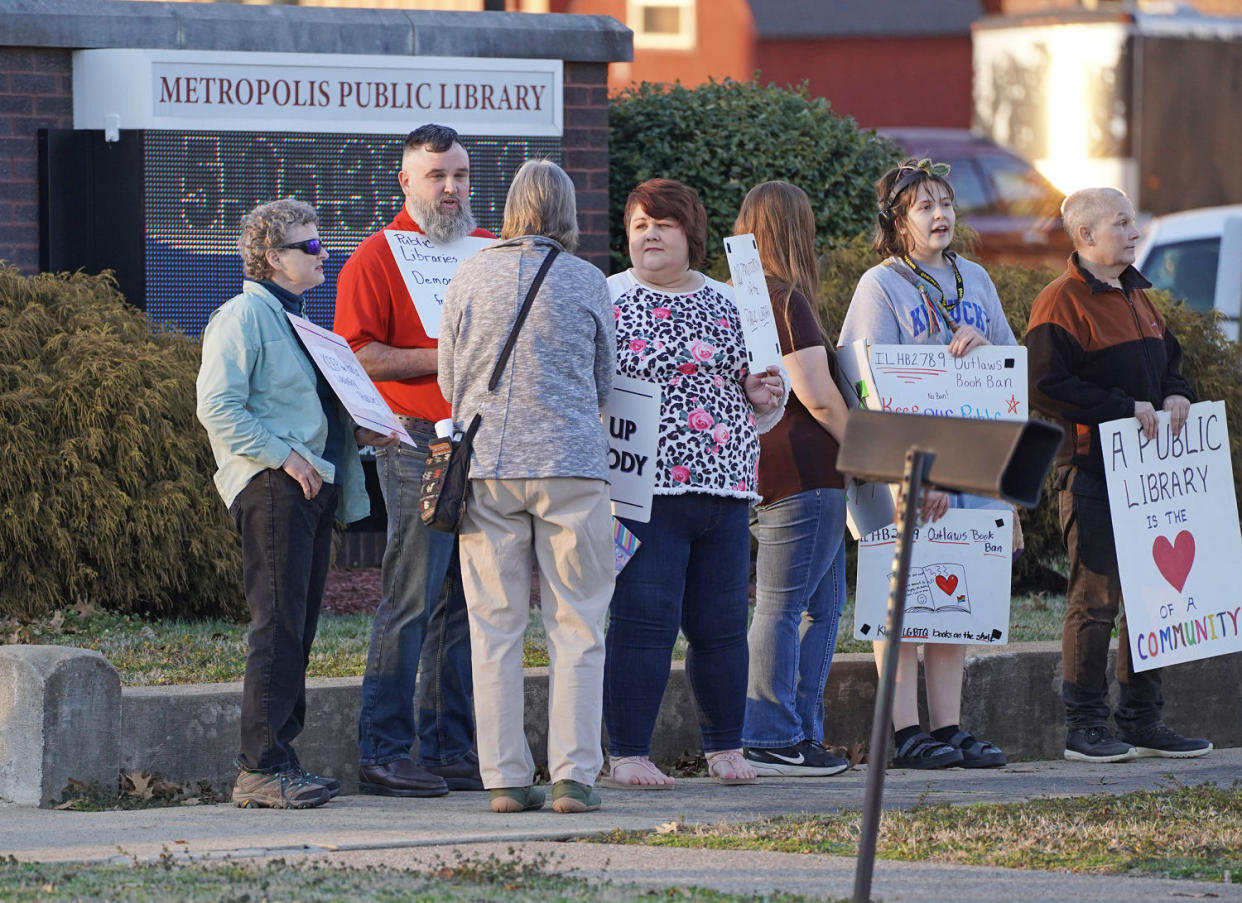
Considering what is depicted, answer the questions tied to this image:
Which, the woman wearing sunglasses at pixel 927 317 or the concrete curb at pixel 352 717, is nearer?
the concrete curb at pixel 352 717

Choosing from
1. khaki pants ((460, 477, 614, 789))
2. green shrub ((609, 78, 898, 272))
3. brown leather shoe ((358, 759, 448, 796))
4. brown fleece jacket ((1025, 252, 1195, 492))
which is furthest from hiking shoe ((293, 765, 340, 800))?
green shrub ((609, 78, 898, 272))

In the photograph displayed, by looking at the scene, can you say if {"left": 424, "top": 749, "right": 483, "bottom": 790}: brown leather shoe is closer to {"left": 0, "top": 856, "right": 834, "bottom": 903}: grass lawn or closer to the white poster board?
the white poster board

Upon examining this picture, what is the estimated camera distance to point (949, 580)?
7.64m

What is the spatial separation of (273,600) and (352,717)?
2.89ft

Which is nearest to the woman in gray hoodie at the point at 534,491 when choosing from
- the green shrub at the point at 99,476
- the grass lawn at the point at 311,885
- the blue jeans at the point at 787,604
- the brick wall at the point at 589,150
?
the grass lawn at the point at 311,885

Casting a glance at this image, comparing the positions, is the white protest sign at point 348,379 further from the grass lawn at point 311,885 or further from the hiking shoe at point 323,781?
the grass lawn at point 311,885

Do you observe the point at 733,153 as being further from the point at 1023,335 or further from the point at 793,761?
the point at 793,761

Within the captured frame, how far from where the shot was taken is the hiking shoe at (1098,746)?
7.89 meters

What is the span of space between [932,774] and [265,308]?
2.77m

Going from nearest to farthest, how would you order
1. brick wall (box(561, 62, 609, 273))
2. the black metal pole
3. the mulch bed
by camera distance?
1. the black metal pole
2. the mulch bed
3. brick wall (box(561, 62, 609, 273))

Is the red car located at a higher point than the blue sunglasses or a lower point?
higher

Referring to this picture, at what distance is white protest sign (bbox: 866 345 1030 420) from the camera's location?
7.45 meters

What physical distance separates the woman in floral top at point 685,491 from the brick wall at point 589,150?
434 centimetres

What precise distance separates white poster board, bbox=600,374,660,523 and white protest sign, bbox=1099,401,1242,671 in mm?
1842
